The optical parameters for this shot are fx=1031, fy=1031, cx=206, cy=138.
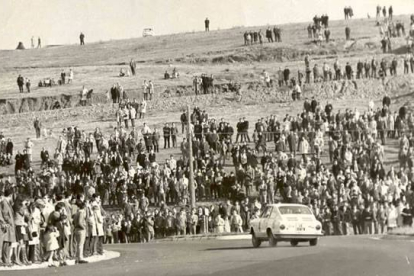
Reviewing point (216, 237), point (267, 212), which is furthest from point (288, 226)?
point (216, 237)

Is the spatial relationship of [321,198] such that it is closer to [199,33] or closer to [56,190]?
[56,190]

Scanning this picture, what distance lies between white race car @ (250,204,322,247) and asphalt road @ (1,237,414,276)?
3.19 feet

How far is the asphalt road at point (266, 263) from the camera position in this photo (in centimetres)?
2002

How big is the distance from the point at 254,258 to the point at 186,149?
2636cm

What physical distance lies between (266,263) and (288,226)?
280 inches

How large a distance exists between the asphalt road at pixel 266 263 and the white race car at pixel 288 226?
971mm

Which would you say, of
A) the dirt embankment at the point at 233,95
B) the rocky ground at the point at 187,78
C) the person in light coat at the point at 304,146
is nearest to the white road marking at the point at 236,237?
the person in light coat at the point at 304,146

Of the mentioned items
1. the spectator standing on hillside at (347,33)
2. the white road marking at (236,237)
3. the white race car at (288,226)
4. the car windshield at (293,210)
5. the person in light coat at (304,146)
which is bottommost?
the white road marking at (236,237)

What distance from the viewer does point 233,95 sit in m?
73.9

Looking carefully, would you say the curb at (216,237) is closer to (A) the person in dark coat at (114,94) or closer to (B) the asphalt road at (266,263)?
(B) the asphalt road at (266,263)

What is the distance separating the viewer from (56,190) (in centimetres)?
4750

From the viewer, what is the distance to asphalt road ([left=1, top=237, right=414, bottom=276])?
2002 cm

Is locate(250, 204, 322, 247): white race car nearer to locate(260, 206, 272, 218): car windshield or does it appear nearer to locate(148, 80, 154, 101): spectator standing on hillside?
locate(260, 206, 272, 218): car windshield

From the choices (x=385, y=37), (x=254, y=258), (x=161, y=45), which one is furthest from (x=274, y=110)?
(x=254, y=258)
